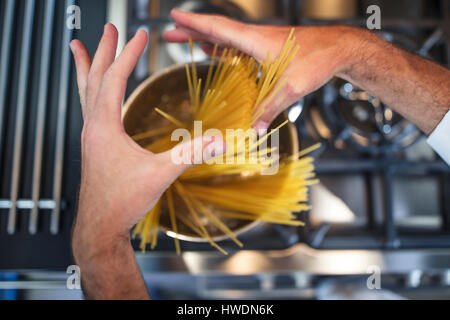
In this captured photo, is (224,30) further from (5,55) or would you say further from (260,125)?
(5,55)

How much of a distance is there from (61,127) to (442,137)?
0.52 m

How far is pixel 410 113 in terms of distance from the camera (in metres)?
0.42

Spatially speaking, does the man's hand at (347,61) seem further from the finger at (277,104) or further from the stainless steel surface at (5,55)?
the stainless steel surface at (5,55)

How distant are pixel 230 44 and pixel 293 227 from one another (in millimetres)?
283

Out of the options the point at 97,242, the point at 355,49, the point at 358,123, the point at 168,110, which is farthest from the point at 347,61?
the point at 97,242

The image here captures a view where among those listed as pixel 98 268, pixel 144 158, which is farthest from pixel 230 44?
pixel 98 268

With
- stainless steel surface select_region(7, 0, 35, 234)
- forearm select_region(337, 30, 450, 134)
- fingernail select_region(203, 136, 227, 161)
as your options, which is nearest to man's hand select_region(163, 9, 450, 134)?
forearm select_region(337, 30, 450, 134)

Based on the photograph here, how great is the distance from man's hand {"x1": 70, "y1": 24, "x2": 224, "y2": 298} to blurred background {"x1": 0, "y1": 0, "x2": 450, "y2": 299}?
14 centimetres

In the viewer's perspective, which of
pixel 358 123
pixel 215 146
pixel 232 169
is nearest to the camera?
pixel 215 146

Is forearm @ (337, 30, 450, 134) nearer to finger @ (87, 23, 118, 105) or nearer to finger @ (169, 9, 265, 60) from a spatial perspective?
finger @ (169, 9, 265, 60)

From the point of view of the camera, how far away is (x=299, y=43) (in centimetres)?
40

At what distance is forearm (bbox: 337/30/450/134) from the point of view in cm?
41

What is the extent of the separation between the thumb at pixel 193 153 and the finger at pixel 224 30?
0.17 metres

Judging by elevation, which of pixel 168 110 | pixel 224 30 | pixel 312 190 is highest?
pixel 224 30
